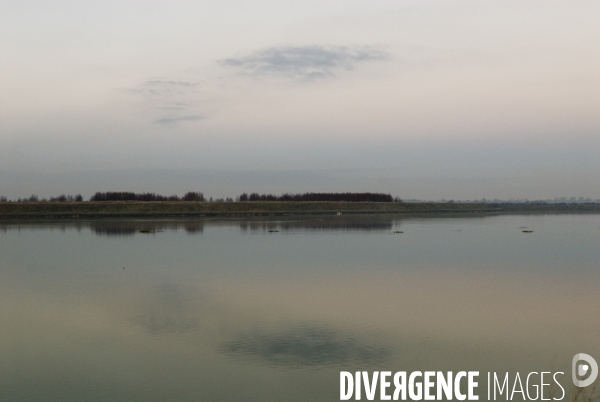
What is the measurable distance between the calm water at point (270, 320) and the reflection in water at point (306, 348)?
0.03m

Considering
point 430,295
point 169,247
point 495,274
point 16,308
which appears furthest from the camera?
point 169,247

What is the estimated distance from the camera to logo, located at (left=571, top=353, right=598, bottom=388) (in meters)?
8.18

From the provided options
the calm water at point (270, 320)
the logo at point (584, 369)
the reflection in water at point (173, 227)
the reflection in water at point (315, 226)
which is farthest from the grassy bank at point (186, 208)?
the logo at point (584, 369)

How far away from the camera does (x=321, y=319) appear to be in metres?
11.6

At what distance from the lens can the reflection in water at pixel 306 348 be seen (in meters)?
8.98

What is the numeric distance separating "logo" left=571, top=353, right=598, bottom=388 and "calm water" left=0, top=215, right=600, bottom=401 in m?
0.15

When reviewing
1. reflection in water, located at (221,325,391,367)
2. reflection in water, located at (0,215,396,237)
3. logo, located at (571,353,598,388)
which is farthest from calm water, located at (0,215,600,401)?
reflection in water, located at (0,215,396,237)

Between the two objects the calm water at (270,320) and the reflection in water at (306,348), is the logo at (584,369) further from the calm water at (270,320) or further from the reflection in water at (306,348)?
the reflection in water at (306,348)

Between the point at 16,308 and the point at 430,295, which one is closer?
the point at 16,308

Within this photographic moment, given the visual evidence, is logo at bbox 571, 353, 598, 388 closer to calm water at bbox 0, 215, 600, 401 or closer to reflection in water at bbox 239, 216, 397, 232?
calm water at bbox 0, 215, 600, 401

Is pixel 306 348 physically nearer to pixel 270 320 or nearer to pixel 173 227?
pixel 270 320

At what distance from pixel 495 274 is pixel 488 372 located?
31.9 ft

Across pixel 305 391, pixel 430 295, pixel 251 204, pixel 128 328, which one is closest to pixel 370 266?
pixel 430 295

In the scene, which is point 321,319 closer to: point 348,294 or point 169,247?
point 348,294
